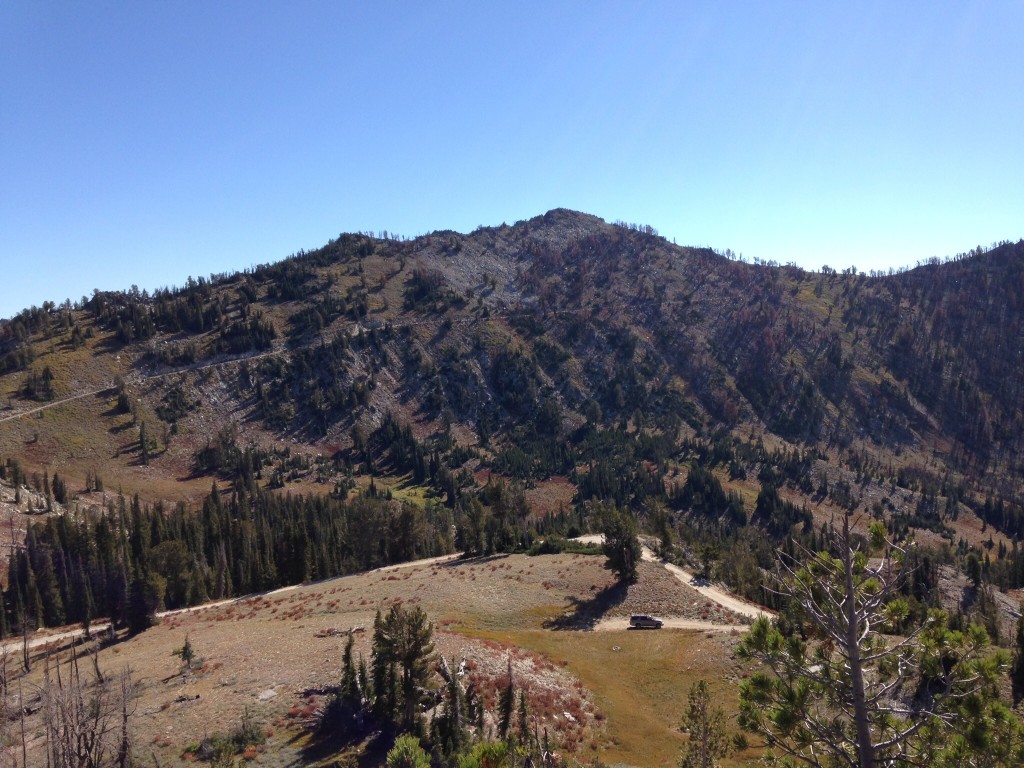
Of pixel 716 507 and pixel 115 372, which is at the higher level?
pixel 115 372

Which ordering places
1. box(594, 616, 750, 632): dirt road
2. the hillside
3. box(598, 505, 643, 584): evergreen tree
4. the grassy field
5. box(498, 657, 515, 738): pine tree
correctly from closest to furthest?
box(498, 657, 515, 738): pine tree
the grassy field
the hillside
box(594, 616, 750, 632): dirt road
box(598, 505, 643, 584): evergreen tree

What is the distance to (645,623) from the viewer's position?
2240 inches

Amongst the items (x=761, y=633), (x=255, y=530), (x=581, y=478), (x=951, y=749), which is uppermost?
(x=761, y=633)

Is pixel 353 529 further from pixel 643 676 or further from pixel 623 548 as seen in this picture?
pixel 643 676

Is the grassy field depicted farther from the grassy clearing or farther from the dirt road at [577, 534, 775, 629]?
the dirt road at [577, 534, 775, 629]

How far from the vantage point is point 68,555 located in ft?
255

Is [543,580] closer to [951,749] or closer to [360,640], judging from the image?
[360,640]

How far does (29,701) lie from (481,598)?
38.1 metres

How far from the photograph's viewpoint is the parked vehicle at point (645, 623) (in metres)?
56.8

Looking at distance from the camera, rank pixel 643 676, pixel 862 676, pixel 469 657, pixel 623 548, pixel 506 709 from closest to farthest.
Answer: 1. pixel 862 676
2. pixel 506 709
3. pixel 469 657
4. pixel 643 676
5. pixel 623 548

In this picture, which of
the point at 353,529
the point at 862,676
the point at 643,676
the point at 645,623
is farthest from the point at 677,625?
the point at 353,529

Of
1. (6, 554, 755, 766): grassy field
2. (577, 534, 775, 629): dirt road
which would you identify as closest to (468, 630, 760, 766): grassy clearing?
(6, 554, 755, 766): grassy field

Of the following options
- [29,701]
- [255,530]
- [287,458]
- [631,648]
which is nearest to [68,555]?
[255,530]

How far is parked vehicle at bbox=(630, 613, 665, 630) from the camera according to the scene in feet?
186
